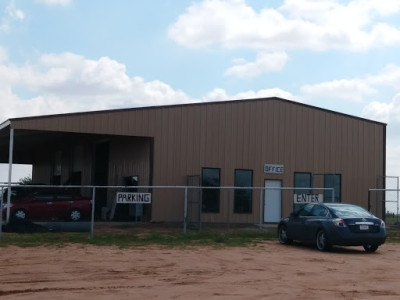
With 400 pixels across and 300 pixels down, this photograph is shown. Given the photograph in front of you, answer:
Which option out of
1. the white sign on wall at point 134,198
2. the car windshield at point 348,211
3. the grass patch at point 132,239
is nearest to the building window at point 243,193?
the grass patch at point 132,239

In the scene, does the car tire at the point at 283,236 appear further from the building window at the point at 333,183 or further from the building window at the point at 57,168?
the building window at the point at 57,168

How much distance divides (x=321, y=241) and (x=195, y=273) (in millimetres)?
6831

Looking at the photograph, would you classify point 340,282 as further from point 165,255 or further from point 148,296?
point 165,255

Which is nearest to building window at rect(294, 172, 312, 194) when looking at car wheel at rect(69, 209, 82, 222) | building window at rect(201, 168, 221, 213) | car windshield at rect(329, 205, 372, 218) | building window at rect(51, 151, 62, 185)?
building window at rect(201, 168, 221, 213)

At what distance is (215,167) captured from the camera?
3003cm

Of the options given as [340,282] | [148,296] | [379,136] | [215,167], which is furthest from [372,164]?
[148,296]

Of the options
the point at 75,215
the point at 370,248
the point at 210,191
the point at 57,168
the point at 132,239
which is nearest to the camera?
the point at 370,248

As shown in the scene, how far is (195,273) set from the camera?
13688 mm

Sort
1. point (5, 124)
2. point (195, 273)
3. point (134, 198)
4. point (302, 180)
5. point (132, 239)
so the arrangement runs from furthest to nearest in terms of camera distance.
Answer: point (302, 180)
point (5, 124)
point (134, 198)
point (132, 239)
point (195, 273)

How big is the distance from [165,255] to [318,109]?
662 inches

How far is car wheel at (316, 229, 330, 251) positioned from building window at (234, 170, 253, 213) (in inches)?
420

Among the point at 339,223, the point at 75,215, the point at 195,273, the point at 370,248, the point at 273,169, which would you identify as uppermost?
the point at 273,169

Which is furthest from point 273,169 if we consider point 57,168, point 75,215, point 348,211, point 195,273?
point 57,168

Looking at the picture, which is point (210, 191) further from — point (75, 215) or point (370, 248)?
point (370, 248)
